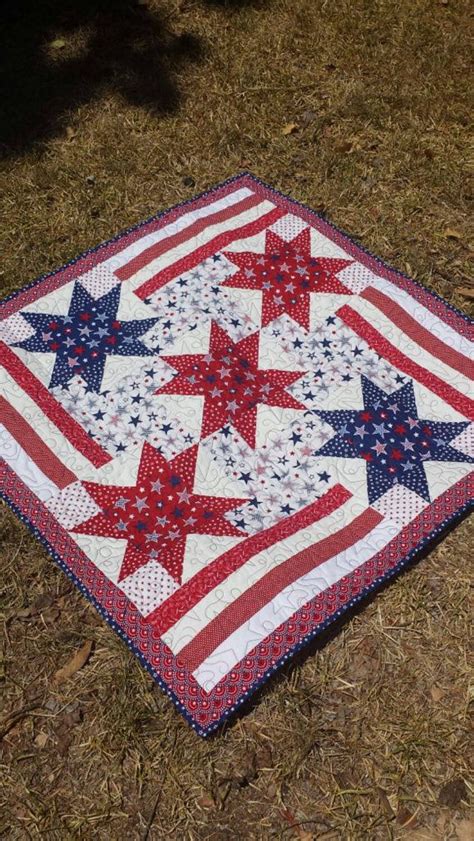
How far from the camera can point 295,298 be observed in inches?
105

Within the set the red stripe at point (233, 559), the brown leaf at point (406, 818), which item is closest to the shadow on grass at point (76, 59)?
the red stripe at point (233, 559)

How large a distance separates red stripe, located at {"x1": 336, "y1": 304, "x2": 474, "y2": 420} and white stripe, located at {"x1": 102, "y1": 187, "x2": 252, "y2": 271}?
29.0 inches

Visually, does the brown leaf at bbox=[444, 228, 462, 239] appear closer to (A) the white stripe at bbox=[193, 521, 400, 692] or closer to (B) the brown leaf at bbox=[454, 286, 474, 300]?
(B) the brown leaf at bbox=[454, 286, 474, 300]

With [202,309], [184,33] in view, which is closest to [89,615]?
[202,309]

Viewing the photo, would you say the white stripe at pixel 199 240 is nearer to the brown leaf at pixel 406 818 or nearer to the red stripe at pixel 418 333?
the red stripe at pixel 418 333

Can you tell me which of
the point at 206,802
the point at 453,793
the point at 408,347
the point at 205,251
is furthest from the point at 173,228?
the point at 453,793

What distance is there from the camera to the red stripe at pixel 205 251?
2.68 meters

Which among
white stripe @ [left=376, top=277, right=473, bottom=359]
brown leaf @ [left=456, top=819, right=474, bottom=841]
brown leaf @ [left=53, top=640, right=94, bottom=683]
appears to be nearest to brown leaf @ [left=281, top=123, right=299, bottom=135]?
white stripe @ [left=376, top=277, right=473, bottom=359]

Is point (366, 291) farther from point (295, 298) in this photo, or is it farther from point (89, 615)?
point (89, 615)

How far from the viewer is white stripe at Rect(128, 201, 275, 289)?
2.71 metres

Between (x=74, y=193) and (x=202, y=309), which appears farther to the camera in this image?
(x=74, y=193)

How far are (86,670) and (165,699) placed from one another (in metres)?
0.23

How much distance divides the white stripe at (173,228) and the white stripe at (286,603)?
142 cm

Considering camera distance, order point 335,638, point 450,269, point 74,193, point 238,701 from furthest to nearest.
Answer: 1. point 74,193
2. point 450,269
3. point 335,638
4. point 238,701
